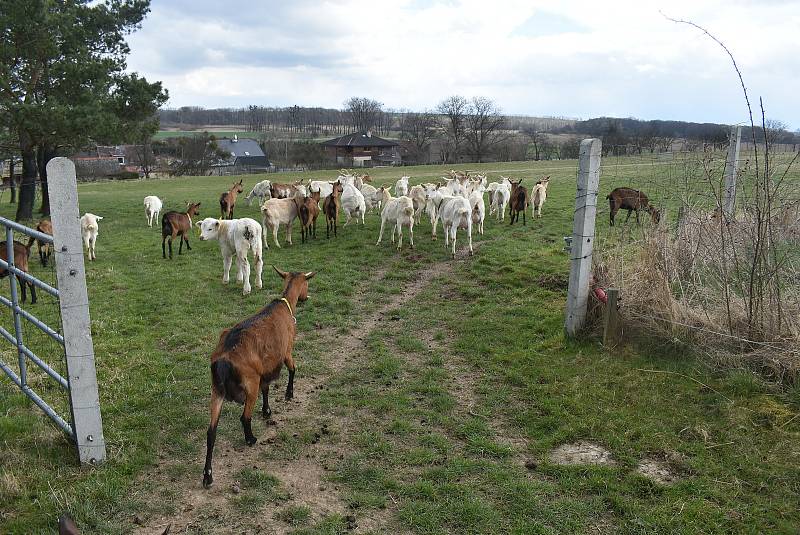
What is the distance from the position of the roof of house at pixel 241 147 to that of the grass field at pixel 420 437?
6707 centimetres

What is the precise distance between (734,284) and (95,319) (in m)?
9.21

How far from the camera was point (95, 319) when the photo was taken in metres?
8.59

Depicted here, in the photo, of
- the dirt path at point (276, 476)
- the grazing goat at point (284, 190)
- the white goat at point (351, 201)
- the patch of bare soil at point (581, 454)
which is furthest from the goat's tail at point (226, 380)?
the grazing goat at point (284, 190)

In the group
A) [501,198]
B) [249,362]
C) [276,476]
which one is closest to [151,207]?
[501,198]

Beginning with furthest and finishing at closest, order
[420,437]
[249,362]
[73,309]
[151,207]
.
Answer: [151,207] < [420,437] < [249,362] < [73,309]

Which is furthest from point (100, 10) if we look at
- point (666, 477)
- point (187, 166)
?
point (187, 166)

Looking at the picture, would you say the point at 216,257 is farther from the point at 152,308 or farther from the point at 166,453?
the point at 166,453

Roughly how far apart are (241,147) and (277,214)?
2523 inches

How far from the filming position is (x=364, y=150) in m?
70.2

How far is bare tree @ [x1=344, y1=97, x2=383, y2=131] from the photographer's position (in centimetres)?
9894

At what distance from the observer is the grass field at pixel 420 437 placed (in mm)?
3988

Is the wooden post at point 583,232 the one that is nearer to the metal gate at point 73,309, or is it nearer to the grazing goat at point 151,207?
the metal gate at point 73,309

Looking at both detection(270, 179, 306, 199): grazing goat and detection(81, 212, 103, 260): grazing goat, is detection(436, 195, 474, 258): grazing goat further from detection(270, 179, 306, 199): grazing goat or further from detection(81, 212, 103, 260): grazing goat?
detection(270, 179, 306, 199): grazing goat

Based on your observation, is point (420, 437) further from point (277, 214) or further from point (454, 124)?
point (454, 124)
